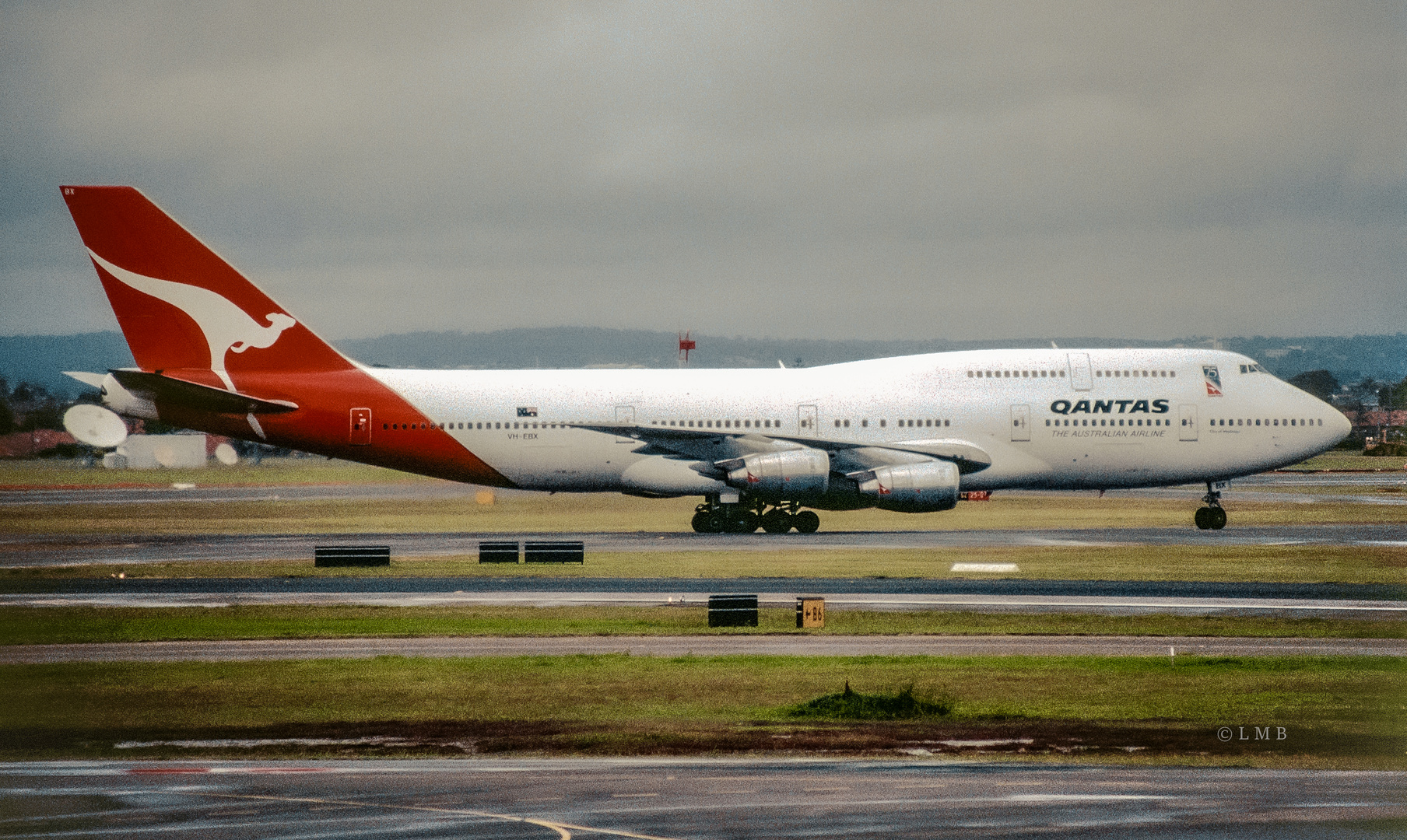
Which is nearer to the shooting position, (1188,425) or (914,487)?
(914,487)

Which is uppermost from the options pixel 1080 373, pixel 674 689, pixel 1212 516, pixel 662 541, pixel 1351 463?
pixel 1351 463

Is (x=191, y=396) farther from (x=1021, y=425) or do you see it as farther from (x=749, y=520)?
(x=1021, y=425)

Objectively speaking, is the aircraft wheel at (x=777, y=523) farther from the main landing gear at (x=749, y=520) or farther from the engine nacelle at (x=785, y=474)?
the engine nacelle at (x=785, y=474)

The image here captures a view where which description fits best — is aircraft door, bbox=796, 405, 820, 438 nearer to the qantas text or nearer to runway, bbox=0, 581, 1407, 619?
the qantas text

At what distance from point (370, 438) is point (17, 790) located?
4161 centimetres

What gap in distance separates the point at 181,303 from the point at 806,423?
2618cm

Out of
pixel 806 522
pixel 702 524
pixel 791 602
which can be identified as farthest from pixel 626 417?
pixel 791 602

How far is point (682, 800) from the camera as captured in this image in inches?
768

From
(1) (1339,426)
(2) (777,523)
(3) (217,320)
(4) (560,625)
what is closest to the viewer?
(4) (560,625)

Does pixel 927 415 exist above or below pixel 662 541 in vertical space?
above

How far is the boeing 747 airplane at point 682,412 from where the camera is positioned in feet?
199

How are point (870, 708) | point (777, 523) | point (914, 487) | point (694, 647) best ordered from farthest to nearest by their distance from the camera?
point (777, 523), point (914, 487), point (694, 647), point (870, 708)

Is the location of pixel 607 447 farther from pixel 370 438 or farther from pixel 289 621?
pixel 289 621

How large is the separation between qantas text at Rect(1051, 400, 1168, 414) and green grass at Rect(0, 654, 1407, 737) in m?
31.1
